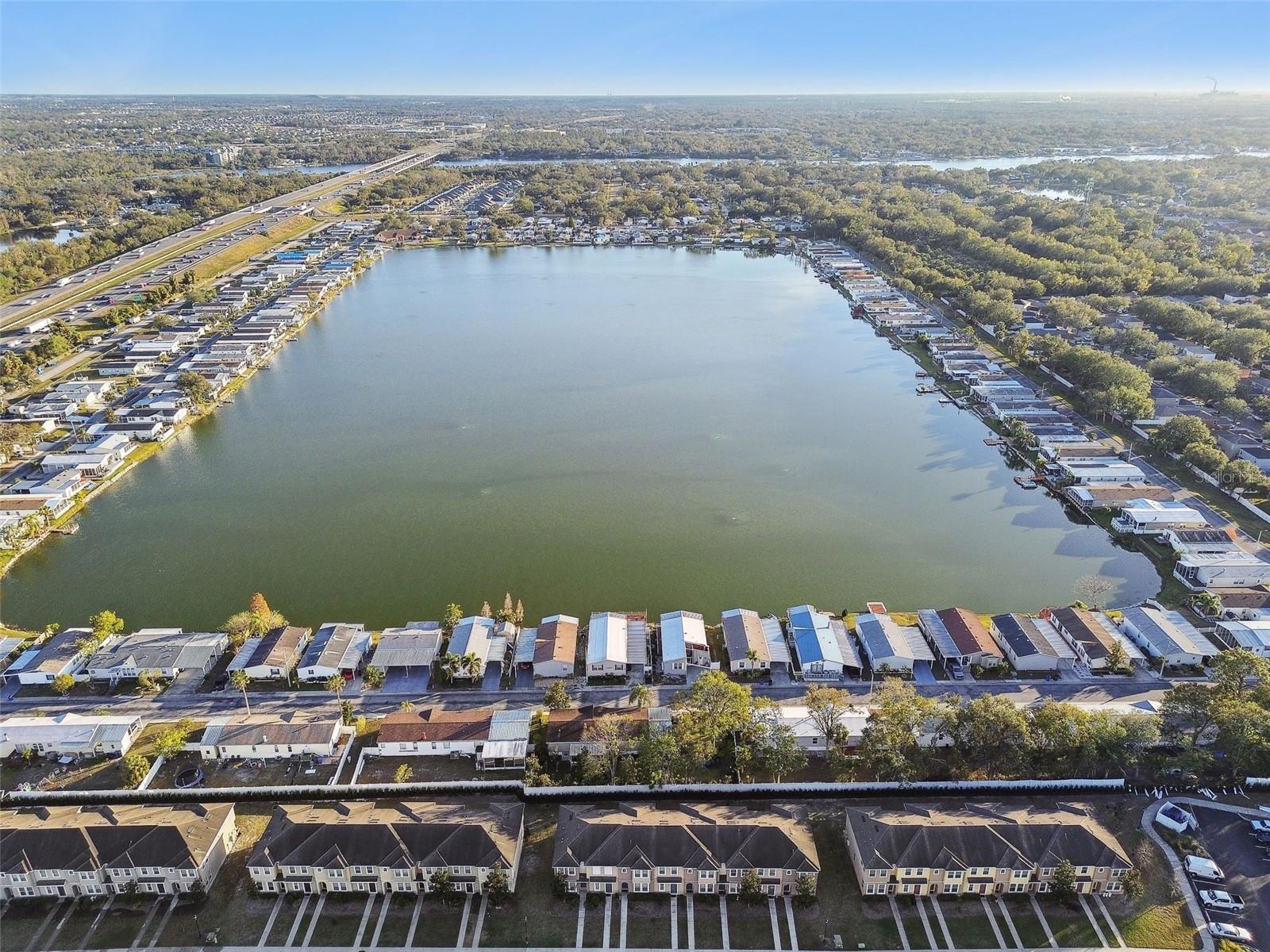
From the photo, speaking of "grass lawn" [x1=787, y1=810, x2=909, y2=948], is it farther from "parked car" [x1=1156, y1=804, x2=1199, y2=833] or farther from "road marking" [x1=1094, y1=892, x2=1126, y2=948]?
"parked car" [x1=1156, y1=804, x2=1199, y2=833]

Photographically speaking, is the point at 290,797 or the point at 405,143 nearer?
the point at 290,797

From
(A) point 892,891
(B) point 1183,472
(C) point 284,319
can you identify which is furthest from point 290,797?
(C) point 284,319

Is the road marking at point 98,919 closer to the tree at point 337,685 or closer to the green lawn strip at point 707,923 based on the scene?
the tree at point 337,685

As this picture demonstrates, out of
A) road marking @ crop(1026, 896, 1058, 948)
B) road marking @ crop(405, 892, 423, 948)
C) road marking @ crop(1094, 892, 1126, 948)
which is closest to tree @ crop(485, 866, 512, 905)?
road marking @ crop(405, 892, 423, 948)

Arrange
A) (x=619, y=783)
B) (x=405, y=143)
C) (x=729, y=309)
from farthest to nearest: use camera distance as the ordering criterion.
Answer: (x=405, y=143), (x=729, y=309), (x=619, y=783)

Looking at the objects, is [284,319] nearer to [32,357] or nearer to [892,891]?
[32,357]

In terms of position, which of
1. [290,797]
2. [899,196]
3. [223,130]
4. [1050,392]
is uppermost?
[223,130]

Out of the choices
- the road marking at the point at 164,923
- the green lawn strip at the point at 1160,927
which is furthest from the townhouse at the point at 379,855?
the green lawn strip at the point at 1160,927
